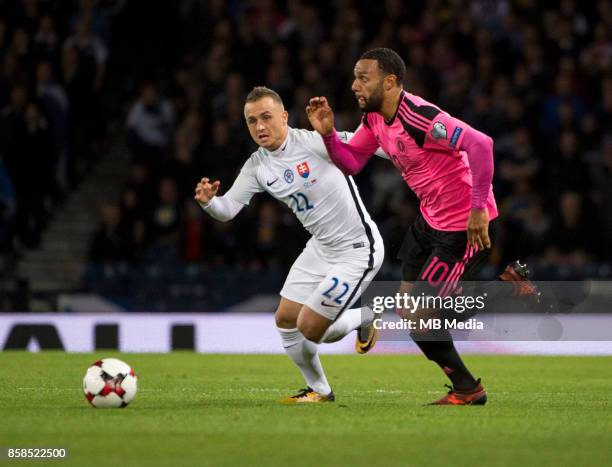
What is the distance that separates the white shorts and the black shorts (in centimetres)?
30

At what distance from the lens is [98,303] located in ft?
45.7

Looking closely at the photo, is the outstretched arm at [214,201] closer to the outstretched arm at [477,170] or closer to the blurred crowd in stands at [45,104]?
the outstretched arm at [477,170]

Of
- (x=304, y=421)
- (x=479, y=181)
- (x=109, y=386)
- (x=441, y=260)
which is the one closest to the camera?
(x=304, y=421)

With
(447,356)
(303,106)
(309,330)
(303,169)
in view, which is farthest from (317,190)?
(303,106)

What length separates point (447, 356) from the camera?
7.73 metres

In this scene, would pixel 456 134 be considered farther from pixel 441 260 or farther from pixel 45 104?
pixel 45 104

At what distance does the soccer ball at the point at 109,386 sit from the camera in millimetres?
7430

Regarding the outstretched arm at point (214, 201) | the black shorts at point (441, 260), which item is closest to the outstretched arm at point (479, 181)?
the black shorts at point (441, 260)

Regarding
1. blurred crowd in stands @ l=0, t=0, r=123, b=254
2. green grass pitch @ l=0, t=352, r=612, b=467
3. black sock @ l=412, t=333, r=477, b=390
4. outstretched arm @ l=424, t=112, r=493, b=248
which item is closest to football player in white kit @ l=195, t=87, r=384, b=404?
green grass pitch @ l=0, t=352, r=612, b=467

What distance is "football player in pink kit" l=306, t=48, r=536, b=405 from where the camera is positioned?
7.63m

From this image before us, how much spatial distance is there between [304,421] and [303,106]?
8634 millimetres

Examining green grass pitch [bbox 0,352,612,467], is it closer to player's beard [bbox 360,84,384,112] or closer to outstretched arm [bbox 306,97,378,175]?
outstretched arm [bbox 306,97,378,175]

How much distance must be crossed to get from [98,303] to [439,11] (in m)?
6.28

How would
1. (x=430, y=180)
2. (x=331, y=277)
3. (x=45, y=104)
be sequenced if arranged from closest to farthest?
(x=430, y=180) → (x=331, y=277) → (x=45, y=104)
